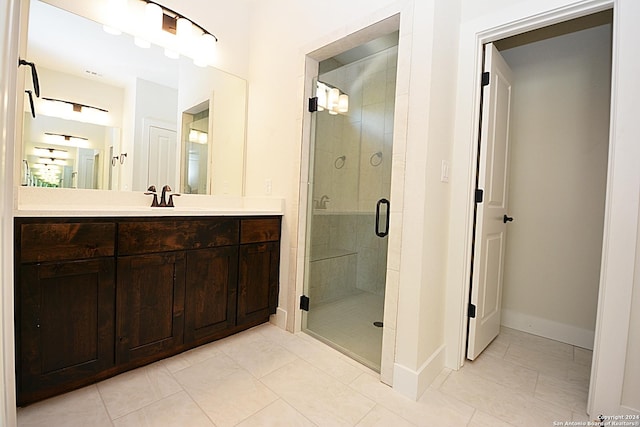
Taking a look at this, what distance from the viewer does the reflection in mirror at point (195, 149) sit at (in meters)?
2.27

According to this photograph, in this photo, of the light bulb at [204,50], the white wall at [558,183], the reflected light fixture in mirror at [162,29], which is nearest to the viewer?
the reflected light fixture in mirror at [162,29]

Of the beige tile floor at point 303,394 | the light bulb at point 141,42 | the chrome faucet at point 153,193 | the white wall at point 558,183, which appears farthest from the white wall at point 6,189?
the white wall at point 558,183

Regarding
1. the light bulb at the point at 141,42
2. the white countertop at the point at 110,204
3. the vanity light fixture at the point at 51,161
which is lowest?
the white countertop at the point at 110,204

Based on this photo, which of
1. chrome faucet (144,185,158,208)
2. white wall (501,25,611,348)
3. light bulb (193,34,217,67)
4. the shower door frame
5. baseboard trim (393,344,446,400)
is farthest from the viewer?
light bulb (193,34,217,67)

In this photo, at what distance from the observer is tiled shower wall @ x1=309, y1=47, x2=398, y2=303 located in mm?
2109

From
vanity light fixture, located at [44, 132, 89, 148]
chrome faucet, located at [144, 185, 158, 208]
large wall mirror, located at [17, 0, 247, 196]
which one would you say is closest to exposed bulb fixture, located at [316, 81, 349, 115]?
large wall mirror, located at [17, 0, 247, 196]

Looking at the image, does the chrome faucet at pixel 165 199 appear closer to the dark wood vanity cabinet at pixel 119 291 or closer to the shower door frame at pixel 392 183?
the dark wood vanity cabinet at pixel 119 291

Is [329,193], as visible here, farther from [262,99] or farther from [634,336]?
[634,336]

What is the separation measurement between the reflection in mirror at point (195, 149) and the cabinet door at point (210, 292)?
2.30 feet

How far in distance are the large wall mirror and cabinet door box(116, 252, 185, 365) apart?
2.30 ft

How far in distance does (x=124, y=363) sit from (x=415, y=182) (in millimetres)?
1847

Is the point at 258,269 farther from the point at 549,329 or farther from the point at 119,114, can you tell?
the point at 549,329

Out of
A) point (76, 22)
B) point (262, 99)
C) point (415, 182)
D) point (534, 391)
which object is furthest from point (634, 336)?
point (76, 22)

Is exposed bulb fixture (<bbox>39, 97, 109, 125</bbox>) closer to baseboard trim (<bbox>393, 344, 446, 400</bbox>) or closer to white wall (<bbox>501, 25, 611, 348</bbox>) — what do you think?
baseboard trim (<bbox>393, 344, 446, 400</bbox>)
